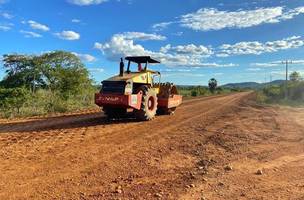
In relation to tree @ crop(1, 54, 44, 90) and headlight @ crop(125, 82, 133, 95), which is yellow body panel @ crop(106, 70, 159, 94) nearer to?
headlight @ crop(125, 82, 133, 95)

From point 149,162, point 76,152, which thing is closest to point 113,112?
point 76,152

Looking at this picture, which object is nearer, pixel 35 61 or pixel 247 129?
pixel 247 129

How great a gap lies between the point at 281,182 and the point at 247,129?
20.1ft

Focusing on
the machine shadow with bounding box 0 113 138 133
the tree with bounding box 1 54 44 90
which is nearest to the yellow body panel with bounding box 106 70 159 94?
the machine shadow with bounding box 0 113 138 133

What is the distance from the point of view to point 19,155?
8.34 metres

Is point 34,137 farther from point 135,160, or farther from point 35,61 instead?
point 35,61

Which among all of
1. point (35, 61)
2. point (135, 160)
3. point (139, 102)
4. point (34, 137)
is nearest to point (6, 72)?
point (35, 61)

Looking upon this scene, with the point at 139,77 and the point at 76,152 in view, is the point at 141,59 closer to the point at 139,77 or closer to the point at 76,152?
the point at 139,77

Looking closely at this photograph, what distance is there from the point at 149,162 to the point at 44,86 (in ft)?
85.1

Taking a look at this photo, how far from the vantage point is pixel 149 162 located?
787 cm

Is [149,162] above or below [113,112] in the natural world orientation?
below

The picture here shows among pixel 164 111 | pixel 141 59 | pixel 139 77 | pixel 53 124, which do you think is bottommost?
pixel 53 124

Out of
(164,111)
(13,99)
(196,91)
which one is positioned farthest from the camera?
(196,91)

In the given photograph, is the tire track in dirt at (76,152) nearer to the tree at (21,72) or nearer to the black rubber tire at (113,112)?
the black rubber tire at (113,112)
